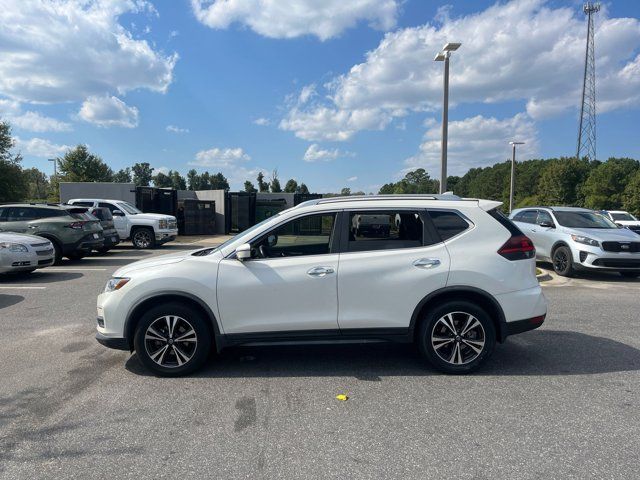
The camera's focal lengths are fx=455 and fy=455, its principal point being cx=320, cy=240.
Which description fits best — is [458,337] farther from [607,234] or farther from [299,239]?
[607,234]

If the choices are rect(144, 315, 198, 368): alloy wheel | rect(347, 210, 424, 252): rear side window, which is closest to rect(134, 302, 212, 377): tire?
rect(144, 315, 198, 368): alloy wheel

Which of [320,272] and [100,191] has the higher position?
[100,191]

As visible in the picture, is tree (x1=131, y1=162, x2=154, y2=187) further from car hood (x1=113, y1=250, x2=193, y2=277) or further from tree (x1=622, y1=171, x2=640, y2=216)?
car hood (x1=113, y1=250, x2=193, y2=277)

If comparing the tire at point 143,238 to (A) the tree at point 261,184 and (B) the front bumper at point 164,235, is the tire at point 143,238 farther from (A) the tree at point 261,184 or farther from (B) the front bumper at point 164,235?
(A) the tree at point 261,184

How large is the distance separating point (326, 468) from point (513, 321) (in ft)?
8.34

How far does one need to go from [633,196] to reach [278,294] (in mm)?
56633

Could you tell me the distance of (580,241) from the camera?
10.6 metres

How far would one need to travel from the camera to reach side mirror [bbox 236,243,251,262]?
4359mm

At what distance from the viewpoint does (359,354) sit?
17.1 feet

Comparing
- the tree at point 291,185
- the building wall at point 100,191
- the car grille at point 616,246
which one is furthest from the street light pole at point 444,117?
the tree at point 291,185

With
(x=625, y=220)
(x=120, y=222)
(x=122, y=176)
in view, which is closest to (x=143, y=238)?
(x=120, y=222)

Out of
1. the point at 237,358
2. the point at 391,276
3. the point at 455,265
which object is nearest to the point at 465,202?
the point at 455,265

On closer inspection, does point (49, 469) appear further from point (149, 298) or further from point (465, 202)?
point (465, 202)

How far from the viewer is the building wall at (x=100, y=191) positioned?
2444 centimetres
